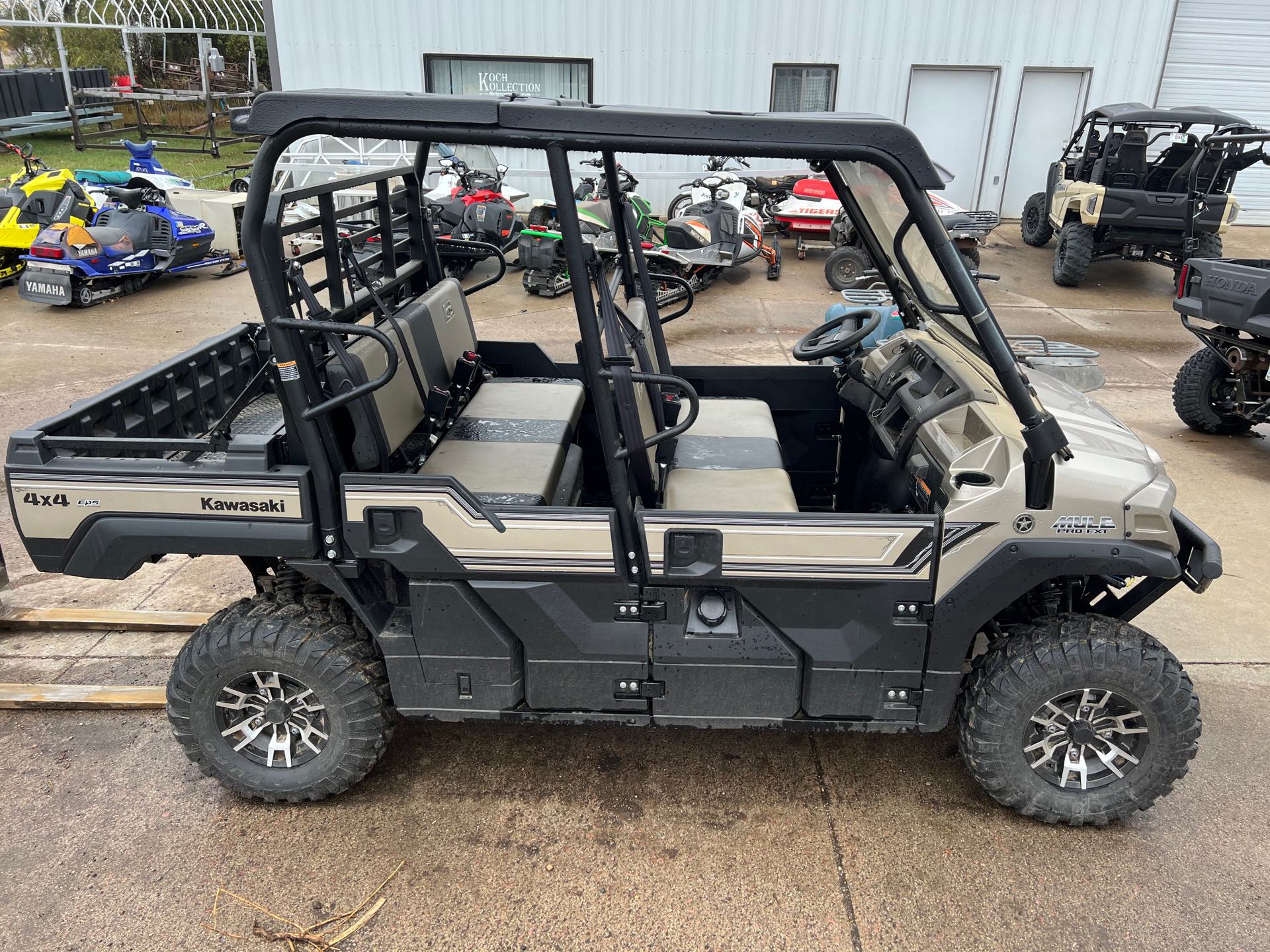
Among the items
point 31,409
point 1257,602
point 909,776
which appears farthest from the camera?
point 31,409

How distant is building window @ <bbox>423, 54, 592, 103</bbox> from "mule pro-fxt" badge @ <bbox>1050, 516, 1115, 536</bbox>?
40.7 ft

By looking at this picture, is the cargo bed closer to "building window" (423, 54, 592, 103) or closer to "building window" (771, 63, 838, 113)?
"building window" (423, 54, 592, 103)

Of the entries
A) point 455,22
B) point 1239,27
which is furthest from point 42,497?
point 1239,27

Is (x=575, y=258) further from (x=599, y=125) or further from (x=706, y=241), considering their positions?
(x=706, y=241)

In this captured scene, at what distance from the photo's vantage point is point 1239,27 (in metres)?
14.0

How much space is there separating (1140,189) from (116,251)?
460 inches

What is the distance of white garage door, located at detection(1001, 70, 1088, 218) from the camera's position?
13.9 metres

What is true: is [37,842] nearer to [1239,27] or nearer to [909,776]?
[909,776]

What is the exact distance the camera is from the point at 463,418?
12.0ft

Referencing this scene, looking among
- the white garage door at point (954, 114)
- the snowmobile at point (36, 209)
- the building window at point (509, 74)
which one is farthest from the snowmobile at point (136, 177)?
the white garage door at point (954, 114)

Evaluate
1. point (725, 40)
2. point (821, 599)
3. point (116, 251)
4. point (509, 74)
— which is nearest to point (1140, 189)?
point (725, 40)

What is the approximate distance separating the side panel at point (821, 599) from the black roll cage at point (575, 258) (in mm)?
257

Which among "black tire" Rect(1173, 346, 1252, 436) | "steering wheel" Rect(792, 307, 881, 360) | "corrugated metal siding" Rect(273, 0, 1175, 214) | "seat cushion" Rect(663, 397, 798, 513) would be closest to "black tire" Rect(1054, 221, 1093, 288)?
"corrugated metal siding" Rect(273, 0, 1175, 214)

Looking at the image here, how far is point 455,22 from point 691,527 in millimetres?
12855
